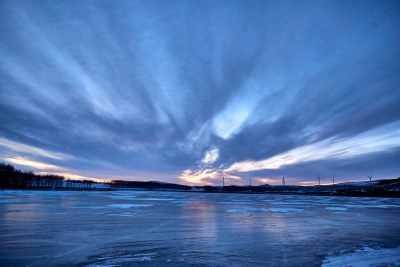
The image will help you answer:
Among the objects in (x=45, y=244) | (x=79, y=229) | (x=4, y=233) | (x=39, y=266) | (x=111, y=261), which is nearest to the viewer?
(x=39, y=266)

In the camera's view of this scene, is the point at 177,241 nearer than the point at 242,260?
No

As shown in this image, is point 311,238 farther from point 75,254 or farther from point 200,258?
point 75,254

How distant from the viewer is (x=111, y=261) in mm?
6070

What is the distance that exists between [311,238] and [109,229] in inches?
367

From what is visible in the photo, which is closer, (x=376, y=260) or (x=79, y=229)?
(x=376, y=260)

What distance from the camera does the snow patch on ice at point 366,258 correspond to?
6.11 meters

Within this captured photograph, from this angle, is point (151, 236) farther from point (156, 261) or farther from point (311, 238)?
point (311, 238)

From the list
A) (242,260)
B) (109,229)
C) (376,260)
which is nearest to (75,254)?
(109,229)

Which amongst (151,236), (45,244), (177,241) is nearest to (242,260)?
(177,241)

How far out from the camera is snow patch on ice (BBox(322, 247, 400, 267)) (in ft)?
20.1

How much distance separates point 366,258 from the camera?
6.60 m

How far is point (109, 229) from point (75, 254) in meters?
4.24

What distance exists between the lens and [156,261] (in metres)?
6.16

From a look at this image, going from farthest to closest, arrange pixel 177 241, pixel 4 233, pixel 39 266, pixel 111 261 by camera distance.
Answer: pixel 4 233 → pixel 177 241 → pixel 111 261 → pixel 39 266
